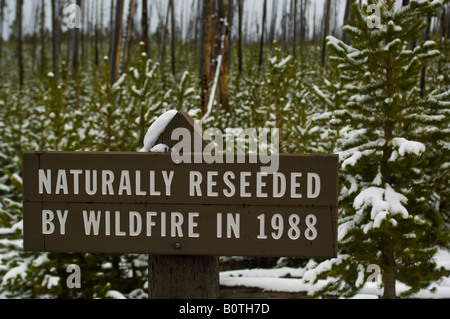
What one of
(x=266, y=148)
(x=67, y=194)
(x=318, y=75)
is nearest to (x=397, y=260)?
(x=67, y=194)

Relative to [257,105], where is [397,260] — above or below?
below

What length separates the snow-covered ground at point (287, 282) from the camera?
4188 millimetres

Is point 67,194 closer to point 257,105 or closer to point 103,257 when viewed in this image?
point 103,257

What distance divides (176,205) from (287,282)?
11.4 ft

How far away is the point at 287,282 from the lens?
479 centimetres

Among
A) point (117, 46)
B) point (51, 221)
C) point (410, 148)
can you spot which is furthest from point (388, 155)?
point (117, 46)

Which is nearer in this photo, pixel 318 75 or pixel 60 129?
pixel 60 129

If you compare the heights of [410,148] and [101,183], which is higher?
[410,148]

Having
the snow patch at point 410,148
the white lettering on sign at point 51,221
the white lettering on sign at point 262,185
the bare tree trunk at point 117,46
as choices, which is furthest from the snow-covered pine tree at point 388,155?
the bare tree trunk at point 117,46

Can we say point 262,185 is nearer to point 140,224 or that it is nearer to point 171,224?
point 171,224

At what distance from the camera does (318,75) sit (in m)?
18.2

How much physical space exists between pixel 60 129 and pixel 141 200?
4165 millimetres

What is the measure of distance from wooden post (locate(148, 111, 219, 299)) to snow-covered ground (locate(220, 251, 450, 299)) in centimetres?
261
